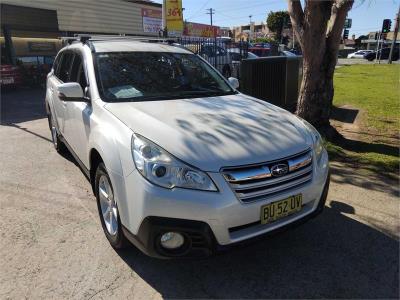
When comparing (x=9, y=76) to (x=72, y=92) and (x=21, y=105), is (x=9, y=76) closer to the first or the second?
(x=21, y=105)

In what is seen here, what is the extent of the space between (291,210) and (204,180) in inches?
31.1

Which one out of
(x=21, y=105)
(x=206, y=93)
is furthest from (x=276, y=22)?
(x=206, y=93)

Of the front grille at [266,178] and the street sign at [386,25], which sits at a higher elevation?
the street sign at [386,25]

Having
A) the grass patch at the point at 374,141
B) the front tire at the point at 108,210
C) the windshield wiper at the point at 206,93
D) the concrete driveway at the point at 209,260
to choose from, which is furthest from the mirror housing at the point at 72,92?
the grass patch at the point at 374,141

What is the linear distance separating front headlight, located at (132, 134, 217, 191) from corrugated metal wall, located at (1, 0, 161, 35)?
15.7 meters

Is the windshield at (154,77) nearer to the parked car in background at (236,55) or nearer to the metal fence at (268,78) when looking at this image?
the metal fence at (268,78)

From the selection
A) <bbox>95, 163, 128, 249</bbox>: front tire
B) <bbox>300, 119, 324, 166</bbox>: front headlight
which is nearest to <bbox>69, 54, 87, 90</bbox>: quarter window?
<bbox>95, 163, 128, 249</bbox>: front tire

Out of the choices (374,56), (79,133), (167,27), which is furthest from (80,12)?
(374,56)

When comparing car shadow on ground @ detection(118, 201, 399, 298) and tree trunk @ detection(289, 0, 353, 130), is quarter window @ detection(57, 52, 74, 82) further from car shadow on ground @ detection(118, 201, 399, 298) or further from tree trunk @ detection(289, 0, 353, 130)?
tree trunk @ detection(289, 0, 353, 130)

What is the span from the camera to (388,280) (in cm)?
304

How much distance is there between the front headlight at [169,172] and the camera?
8.87 ft

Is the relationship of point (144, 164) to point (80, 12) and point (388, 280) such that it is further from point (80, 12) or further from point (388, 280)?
point (80, 12)

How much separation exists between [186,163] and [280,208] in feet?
2.63

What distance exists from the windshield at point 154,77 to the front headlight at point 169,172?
120 centimetres
